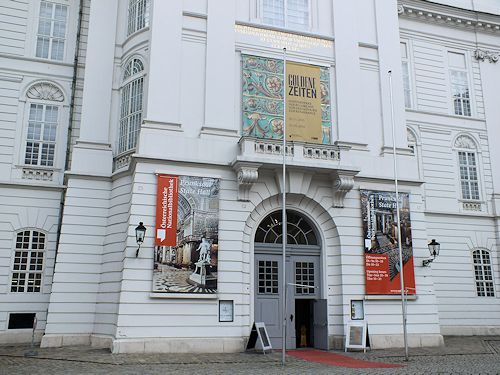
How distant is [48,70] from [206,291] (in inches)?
486

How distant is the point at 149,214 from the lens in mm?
17234

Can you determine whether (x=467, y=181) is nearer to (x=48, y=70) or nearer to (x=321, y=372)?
(x=321, y=372)

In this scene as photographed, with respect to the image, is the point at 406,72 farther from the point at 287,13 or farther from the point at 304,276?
the point at 304,276

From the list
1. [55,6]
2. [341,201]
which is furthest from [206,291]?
[55,6]

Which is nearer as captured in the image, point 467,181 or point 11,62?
point 11,62

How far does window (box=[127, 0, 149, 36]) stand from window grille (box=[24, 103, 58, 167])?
493 centimetres

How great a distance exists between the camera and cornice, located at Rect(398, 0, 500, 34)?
26.7 metres

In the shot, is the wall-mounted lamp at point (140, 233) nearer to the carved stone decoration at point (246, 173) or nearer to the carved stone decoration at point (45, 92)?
the carved stone decoration at point (246, 173)

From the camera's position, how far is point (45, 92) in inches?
876

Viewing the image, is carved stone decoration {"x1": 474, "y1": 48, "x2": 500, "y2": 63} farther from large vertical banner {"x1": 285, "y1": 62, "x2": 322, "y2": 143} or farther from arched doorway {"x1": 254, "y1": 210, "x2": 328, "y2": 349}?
arched doorway {"x1": 254, "y1": 210, "x2": 328, "y2": 349}

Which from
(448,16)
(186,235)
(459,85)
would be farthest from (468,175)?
(186,235)

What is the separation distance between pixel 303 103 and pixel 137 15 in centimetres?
757

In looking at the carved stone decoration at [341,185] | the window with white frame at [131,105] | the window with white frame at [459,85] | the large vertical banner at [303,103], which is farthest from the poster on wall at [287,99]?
the window with white frame at [459,85]

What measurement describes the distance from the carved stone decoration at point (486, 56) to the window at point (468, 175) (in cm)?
544
